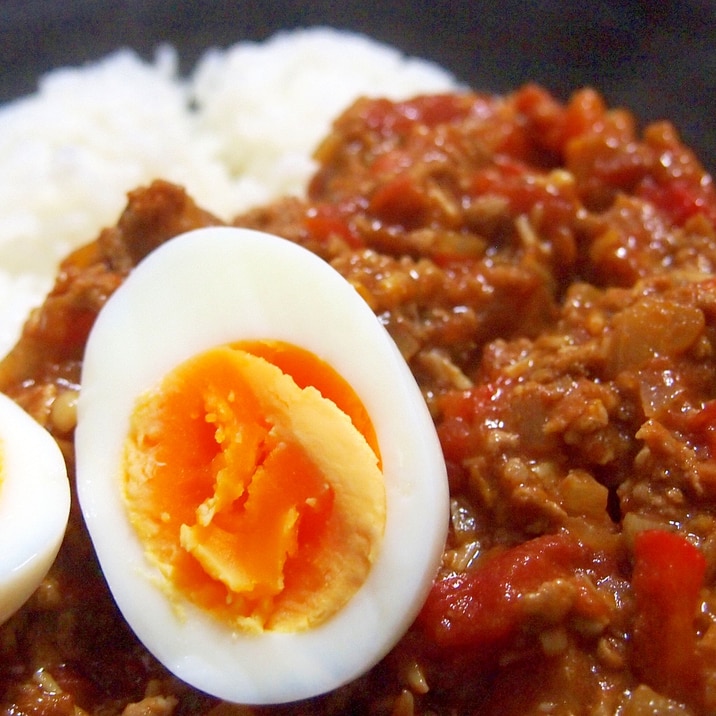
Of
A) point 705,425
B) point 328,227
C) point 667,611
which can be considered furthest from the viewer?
point 328,227

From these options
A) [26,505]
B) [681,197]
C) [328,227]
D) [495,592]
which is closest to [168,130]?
[328,227]

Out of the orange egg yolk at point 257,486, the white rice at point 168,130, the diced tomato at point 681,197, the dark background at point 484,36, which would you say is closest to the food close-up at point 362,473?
the orange egg yolk at point 257,486

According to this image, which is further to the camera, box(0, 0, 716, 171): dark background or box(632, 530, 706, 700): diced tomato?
box(0, 0, 716, 171): dark background

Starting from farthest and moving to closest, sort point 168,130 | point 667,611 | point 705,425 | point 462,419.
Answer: point 168,130 < point 462,419 < point 705,425 < point 667,611

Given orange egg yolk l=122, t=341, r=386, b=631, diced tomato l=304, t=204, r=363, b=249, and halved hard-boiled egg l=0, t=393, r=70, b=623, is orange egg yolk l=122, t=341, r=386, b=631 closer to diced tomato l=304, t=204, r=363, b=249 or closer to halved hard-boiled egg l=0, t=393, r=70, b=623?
halved hard-boiled egg l=0, t=393, r=70, b=623

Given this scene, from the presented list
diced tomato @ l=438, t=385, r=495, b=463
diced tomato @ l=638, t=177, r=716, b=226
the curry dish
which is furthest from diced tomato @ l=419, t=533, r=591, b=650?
diced tomato @ l=638, t=177, r=716, b=226

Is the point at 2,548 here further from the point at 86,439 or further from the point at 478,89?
the point at 478,89

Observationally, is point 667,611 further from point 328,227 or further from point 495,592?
point 328,227

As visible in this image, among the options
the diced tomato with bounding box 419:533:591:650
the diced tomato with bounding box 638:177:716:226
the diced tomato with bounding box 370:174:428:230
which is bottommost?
the diced tomato with bounding box 419:533:591:650
